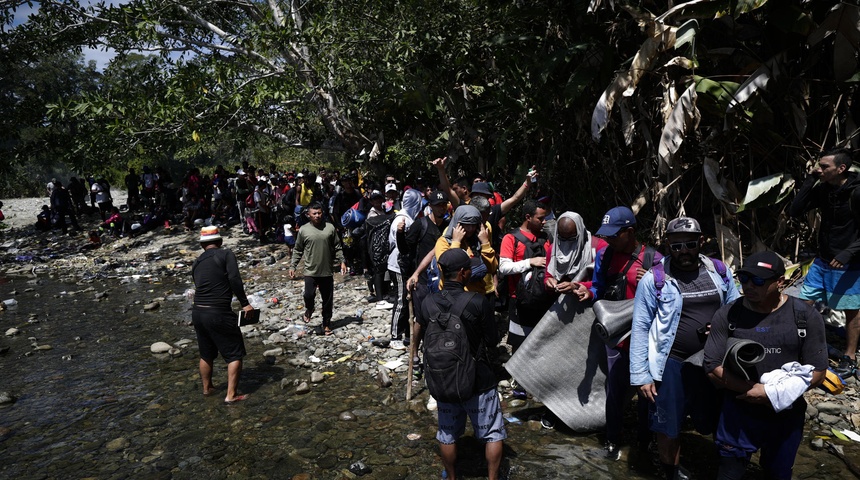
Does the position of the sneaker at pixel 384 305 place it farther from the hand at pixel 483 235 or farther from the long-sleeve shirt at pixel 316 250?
the hand at pixel 483 235

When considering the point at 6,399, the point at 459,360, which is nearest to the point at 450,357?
the point at 459,360

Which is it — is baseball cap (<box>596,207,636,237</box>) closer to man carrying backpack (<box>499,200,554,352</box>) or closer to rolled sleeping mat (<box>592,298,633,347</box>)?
rolled sleeping mat (<box>592,298,633,347</box>)

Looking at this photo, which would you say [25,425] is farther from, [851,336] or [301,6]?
[301,6]

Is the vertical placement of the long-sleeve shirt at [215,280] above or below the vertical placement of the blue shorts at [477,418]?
above

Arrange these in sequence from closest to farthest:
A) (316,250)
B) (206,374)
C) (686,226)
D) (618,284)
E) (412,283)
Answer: (686,226) → (618,284) → (412,283) → (206,374) → (316,250)

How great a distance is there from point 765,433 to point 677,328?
0.67m

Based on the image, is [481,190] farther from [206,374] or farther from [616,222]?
[206,374]

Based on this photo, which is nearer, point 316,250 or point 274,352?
point 274,352

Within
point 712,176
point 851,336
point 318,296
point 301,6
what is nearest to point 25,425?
point 318,296

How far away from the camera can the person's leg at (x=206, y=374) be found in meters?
A: 5.50

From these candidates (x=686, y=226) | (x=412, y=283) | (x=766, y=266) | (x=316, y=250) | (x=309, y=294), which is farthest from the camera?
(x=309, y=294)

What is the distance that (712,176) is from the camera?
5273 mm

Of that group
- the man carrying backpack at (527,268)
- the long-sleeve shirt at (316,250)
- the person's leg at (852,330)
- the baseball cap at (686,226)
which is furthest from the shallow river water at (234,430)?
the baseball cap at (686,226)

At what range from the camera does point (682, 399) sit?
323cm
